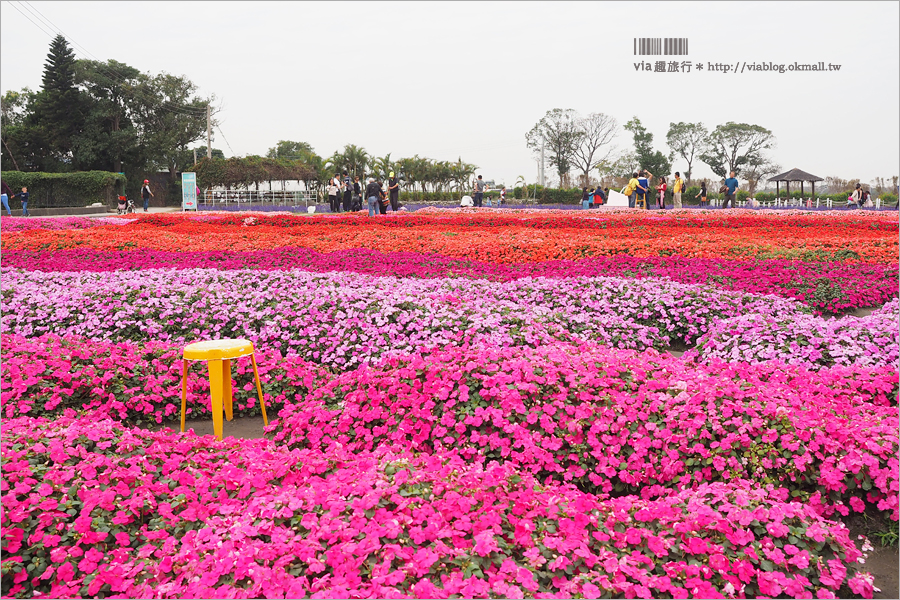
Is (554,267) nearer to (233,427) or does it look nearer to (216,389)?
(233,427)

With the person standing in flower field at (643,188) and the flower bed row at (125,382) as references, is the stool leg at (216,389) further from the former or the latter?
the person standing in flower field at (643,188)

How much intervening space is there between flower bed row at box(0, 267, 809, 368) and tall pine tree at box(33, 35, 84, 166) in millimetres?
38838

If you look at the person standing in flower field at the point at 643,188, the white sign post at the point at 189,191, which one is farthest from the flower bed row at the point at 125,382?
the white sign post at the point at 189,191

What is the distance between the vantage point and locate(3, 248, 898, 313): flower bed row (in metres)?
6.58

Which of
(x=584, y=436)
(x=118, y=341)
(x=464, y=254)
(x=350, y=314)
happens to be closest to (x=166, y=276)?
(x=118, y=341)

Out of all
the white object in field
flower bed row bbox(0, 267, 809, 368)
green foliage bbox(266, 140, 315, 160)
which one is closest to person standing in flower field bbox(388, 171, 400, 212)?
the white object in field

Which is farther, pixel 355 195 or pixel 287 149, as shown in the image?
pixel 287 149

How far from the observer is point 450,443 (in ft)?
10.4

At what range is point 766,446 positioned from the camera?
9.46 feet

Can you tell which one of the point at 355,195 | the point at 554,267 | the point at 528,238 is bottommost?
the point at 554,267

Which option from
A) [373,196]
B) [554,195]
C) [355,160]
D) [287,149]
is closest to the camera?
[373,196]

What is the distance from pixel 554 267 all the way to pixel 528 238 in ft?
9.88

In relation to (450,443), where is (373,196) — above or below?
above

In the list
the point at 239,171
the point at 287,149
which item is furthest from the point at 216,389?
the point at 287,149
